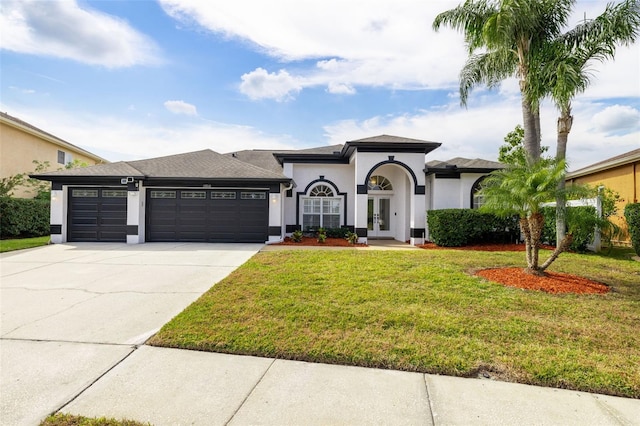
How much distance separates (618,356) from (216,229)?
13.1 meters

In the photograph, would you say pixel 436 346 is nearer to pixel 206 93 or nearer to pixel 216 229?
pixel 216 229

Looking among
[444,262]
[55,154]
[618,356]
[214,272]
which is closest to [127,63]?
[214,272]

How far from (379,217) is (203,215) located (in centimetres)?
880

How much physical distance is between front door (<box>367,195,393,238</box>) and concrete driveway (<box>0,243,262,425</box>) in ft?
27.5

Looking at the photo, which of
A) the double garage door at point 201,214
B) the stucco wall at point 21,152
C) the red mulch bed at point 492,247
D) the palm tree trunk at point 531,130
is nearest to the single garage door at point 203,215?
the double garage door at point 201,214

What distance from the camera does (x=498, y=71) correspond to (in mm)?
12125

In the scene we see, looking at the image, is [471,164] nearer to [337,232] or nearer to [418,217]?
[418,217]

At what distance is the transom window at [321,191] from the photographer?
15.8 m

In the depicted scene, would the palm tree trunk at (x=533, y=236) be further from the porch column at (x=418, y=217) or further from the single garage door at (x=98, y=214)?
the single garage door at (x=98, y=214)

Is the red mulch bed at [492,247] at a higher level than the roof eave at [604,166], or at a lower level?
lower

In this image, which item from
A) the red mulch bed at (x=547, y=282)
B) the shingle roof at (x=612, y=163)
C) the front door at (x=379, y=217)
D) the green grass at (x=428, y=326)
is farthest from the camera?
the front door at (x=379, y=217)

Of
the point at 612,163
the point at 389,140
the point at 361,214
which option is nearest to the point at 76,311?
the point at 361,214

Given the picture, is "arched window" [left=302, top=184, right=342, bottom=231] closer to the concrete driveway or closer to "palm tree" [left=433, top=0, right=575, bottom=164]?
the concrete driveway

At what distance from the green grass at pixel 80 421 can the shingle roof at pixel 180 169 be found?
11336 millimetres
